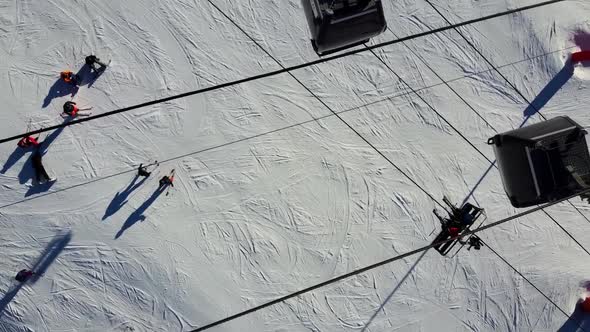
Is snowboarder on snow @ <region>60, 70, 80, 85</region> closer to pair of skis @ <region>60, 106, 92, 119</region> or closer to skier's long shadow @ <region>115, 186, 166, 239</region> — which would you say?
pair of skis @ <region>60, 106, 92, 119</region>

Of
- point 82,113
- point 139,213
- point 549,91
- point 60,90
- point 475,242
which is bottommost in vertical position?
point 475,242

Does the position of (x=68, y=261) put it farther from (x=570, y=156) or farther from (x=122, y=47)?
(x=570, y=156)

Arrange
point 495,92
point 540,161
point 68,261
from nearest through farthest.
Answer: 1. point 540,161
2. point 68,261
3. point 495,92

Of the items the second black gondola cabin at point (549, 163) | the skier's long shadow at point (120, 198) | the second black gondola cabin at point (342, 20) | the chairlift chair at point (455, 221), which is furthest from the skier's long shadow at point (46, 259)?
the second black gondola cabin at point (549, 163)

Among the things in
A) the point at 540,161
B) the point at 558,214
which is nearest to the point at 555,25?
the point at 558,214

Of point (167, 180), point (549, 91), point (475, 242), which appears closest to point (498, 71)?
point (549, 91)

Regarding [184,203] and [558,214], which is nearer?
[184,203]

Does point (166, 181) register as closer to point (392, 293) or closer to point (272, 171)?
point (272, 171)
